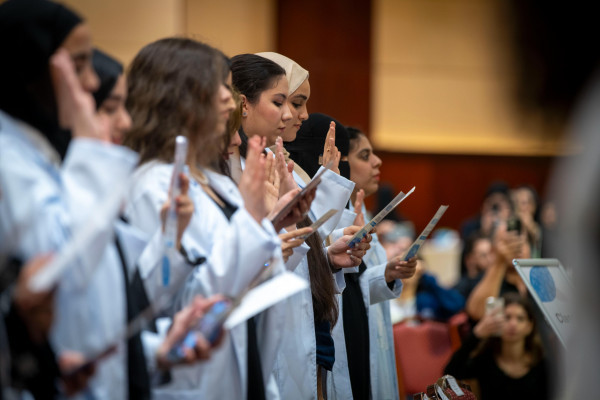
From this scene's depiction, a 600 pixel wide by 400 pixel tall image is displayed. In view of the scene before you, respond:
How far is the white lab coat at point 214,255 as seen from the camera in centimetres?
190

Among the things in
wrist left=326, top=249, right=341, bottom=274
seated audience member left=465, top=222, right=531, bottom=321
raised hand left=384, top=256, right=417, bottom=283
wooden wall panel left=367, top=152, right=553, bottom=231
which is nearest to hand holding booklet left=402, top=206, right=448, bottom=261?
raised hand left=384, top=256, right=417, bottom=283

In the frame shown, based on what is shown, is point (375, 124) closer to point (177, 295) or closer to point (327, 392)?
point (327, 392)

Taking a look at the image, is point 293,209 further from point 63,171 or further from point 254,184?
point 63,171

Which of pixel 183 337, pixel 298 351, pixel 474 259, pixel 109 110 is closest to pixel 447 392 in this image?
pixel 298 351

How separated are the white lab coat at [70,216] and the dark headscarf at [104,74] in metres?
0.29

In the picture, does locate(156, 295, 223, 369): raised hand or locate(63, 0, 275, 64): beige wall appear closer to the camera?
locate(156, 295, 223, 369): raised hand

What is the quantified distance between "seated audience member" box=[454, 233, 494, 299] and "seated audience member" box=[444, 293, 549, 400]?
1.59m

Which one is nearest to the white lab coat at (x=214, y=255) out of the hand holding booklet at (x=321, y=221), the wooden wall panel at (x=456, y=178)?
the hand holding booklet at (x=321, y=221)

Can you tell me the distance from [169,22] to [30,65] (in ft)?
23.2

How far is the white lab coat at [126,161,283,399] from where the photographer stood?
6.22 feet

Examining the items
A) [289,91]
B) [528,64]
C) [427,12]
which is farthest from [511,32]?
[427,12]

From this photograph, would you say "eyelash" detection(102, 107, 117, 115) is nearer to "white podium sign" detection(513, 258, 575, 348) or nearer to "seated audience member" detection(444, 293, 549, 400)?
"white podium sign" detection(513, 258, 575, 348)

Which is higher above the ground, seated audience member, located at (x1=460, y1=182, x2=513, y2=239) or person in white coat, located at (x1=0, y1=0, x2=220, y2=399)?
person in white coat, located at (x1=0, y1=0, x2=220, y2=399)

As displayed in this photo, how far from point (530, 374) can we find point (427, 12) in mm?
8076
